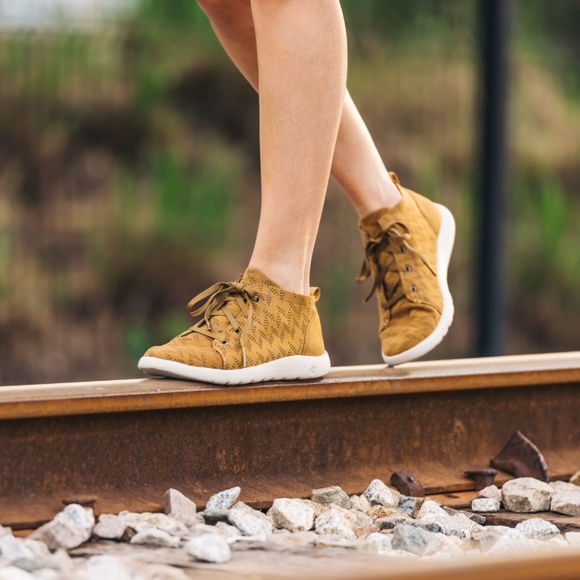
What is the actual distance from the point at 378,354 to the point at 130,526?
492 cm

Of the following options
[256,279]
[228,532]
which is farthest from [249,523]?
[256,279]

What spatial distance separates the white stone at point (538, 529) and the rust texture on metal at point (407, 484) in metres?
0.30

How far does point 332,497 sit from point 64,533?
0.58 meters

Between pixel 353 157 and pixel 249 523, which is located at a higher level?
pixel 353 157

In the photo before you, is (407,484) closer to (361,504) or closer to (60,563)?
(361,504)

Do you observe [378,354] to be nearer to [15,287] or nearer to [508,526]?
[15,287]

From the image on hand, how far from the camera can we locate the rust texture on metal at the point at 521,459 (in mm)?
2273

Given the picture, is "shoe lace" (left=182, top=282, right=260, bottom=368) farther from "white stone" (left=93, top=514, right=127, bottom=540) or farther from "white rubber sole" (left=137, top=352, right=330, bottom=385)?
"white stone" (left=93, top=514, right=127, bottom=540)

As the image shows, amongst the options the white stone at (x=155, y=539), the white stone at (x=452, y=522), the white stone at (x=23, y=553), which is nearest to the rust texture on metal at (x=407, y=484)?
the white stone at (x=452, y=522)

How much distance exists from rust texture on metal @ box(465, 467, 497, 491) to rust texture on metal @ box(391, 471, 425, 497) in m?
0.14

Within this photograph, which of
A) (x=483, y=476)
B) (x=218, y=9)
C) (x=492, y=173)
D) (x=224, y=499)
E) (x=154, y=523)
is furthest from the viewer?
(x=492, y=173)

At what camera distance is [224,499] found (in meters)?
1.92

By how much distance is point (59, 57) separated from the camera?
21.3 ft

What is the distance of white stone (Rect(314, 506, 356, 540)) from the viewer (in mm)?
1770
